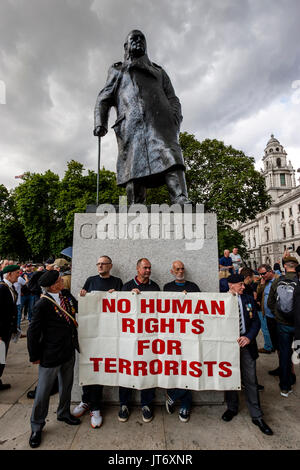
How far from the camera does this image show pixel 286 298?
13.1 feet

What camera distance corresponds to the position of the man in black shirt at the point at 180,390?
3014 millimetres

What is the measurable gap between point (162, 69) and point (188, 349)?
15.5 ft

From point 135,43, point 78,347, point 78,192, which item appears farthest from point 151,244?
point 78,192

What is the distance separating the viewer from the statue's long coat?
401 centimetres

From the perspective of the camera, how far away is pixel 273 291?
465 centimetres

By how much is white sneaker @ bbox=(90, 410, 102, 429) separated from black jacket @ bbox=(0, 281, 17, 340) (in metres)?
1.99

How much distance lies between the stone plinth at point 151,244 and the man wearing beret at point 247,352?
368 mm

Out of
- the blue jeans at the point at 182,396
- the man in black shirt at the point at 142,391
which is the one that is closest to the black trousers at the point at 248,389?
the blue jeans at the point at 182,396

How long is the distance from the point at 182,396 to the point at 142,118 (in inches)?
161

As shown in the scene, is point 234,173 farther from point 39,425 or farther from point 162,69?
point 39,425

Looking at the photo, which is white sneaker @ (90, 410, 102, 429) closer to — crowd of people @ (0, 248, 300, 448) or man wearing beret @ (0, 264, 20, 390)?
crowd of people @ (0, 248, 300, 448)

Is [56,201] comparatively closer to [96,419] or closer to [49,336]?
[49,336]

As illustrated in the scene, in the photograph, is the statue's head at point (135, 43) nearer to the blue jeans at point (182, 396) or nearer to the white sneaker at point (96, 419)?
the blue jeans at point (182, 396)
